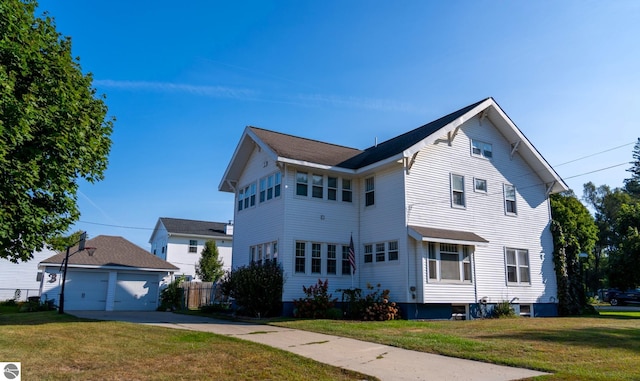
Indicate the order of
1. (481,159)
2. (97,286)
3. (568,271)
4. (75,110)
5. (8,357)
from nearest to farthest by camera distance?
(8,357), (75,110), (481,159), (568,271), (97,286)

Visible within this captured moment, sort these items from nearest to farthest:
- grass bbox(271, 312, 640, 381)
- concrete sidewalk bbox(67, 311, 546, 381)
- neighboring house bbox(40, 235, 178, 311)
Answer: concrete sidewalk bbox(67, 311, 546, 381)
grass bbox(271, 312, 640, 381)
neighboring house bbox(40, 235, 178, 311)

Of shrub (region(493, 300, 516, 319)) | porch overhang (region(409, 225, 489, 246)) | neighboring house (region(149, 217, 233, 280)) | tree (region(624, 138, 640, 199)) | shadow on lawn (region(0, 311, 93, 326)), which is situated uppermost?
tree (region(624, 138, 640, 199))

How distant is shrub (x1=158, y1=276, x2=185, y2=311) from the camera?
94.7 feet

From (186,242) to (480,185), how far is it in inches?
1151

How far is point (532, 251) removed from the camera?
23.3m

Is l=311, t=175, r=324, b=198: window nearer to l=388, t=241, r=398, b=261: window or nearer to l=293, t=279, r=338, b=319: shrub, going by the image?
l=388, t=241, r=398, b=261: window

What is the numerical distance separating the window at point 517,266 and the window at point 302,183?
986 cm

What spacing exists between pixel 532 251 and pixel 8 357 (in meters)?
21.5

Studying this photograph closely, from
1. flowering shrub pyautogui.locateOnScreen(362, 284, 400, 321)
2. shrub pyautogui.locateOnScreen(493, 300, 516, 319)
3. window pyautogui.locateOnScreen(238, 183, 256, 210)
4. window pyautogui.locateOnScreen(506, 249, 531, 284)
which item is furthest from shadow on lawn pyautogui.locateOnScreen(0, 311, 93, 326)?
window pyautogui.locateOnScreen(506, 249, 531, 284)

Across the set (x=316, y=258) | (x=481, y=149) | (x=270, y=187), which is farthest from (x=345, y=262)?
(x=481, y=149)

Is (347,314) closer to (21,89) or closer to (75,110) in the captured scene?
(75,110)

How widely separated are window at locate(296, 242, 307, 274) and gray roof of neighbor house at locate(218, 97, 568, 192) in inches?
136

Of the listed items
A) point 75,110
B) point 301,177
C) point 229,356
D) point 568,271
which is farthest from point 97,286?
point 568,271

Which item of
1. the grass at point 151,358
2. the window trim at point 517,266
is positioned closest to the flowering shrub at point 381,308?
the window trim at point 517,266
